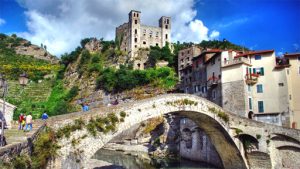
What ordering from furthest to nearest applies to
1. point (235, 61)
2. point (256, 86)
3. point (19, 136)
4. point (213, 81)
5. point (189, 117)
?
point (213, 81)
point (235, 61)
point (256, 86)
point (189, 117)
point (19, 136)

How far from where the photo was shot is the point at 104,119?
47.0 ft

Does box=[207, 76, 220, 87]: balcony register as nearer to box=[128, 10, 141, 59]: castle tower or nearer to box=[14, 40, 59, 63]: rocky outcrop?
box=[128, 10, 141, 59]: castle tower

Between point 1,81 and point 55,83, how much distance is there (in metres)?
54.0

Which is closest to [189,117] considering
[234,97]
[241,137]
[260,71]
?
[241,137]

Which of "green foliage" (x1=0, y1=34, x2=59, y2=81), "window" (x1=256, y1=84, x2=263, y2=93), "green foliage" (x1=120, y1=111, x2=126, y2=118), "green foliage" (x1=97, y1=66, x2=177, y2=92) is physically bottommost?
"green foliage" (x1=120, y1=111, x2=126, y2=118)

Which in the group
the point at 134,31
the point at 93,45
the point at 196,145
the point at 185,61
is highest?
the point at 134,31

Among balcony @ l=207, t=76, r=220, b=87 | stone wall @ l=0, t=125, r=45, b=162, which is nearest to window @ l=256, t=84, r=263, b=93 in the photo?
balcony @ l=207, t=76, r=220, b=87

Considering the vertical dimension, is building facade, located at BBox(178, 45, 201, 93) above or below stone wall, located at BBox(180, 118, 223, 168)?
above

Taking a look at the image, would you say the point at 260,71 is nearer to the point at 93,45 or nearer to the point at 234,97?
the point at 234,97

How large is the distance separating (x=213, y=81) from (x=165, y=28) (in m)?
35.4

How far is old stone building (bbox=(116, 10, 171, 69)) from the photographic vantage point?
59.5m

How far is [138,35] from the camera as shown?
199ft

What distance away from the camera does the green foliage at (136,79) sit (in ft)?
153

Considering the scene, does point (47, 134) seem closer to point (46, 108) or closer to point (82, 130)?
point (82, 130)
